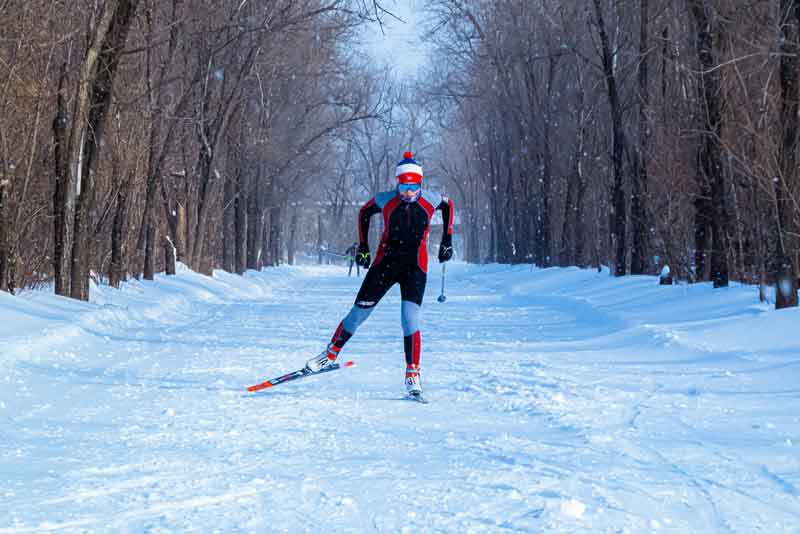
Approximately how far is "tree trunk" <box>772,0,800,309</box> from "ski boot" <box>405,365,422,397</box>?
6932mm

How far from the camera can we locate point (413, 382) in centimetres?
822

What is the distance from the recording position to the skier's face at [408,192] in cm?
898

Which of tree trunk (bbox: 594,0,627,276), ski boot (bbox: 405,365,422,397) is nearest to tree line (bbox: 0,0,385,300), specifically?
tree trunk (bbox: 594,0,627,276)

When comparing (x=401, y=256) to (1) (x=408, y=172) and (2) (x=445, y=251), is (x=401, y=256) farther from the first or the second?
(1) (x=408, y=172)

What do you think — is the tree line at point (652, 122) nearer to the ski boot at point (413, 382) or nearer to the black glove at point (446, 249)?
the black glove at point (446, 249)

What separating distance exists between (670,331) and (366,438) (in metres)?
7.57

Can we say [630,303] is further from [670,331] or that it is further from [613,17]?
[613,17]

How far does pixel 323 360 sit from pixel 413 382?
1.27 meters

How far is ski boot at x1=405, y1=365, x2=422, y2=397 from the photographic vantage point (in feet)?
26.7

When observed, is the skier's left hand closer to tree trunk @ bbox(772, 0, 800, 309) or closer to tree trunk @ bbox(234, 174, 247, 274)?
tree trunk @ bbox(772, 0, 800, 309)

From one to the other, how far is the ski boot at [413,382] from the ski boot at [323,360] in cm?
107

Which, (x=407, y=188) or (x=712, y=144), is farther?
(x=712, y=144)

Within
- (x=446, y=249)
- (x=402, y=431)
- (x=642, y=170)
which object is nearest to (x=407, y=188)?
(x=446, y=249)

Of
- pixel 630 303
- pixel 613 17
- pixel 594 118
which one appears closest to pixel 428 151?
pixel 594 118
